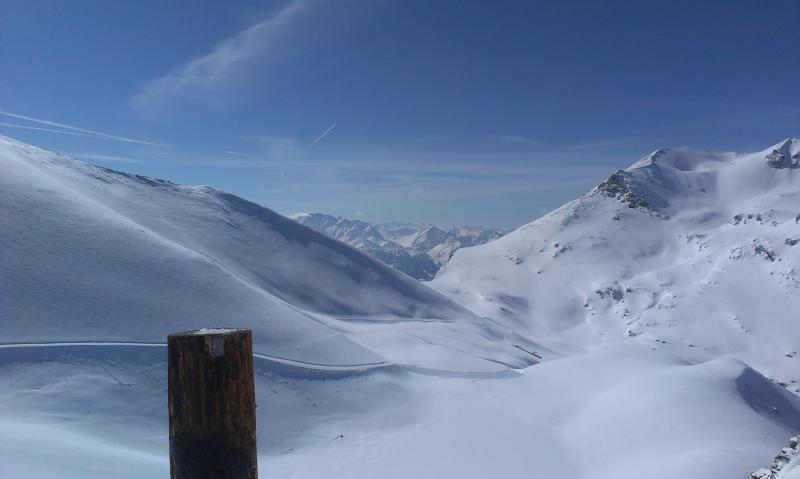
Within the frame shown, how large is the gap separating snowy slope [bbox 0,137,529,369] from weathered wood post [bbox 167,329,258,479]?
546 inches

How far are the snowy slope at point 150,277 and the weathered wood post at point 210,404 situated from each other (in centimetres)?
1388

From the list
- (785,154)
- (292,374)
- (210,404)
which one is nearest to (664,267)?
(785,154)

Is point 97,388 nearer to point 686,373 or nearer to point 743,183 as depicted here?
point 686,373

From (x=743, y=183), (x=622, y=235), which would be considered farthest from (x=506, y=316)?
(x=743, y=183)

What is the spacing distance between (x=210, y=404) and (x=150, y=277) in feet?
61.9

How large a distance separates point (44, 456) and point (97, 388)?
557 centimetres

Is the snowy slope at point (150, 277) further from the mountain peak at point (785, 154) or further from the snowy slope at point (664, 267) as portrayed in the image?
the mountain peak at point (785, 154)

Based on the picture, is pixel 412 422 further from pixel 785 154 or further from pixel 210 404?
pixel 785 154

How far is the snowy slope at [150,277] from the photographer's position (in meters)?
14.8

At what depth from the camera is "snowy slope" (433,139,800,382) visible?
8750cm

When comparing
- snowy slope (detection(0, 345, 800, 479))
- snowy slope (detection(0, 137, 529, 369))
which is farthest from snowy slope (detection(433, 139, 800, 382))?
snowy slope (detection(0, 345, 800, 479))

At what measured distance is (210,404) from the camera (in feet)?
5.70

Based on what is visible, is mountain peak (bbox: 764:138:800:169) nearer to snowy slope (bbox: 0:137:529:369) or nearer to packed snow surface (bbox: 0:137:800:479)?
packed snow surface (bbox: 0:137:800:479)

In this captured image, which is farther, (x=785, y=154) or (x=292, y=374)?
(x=785, y=154)
